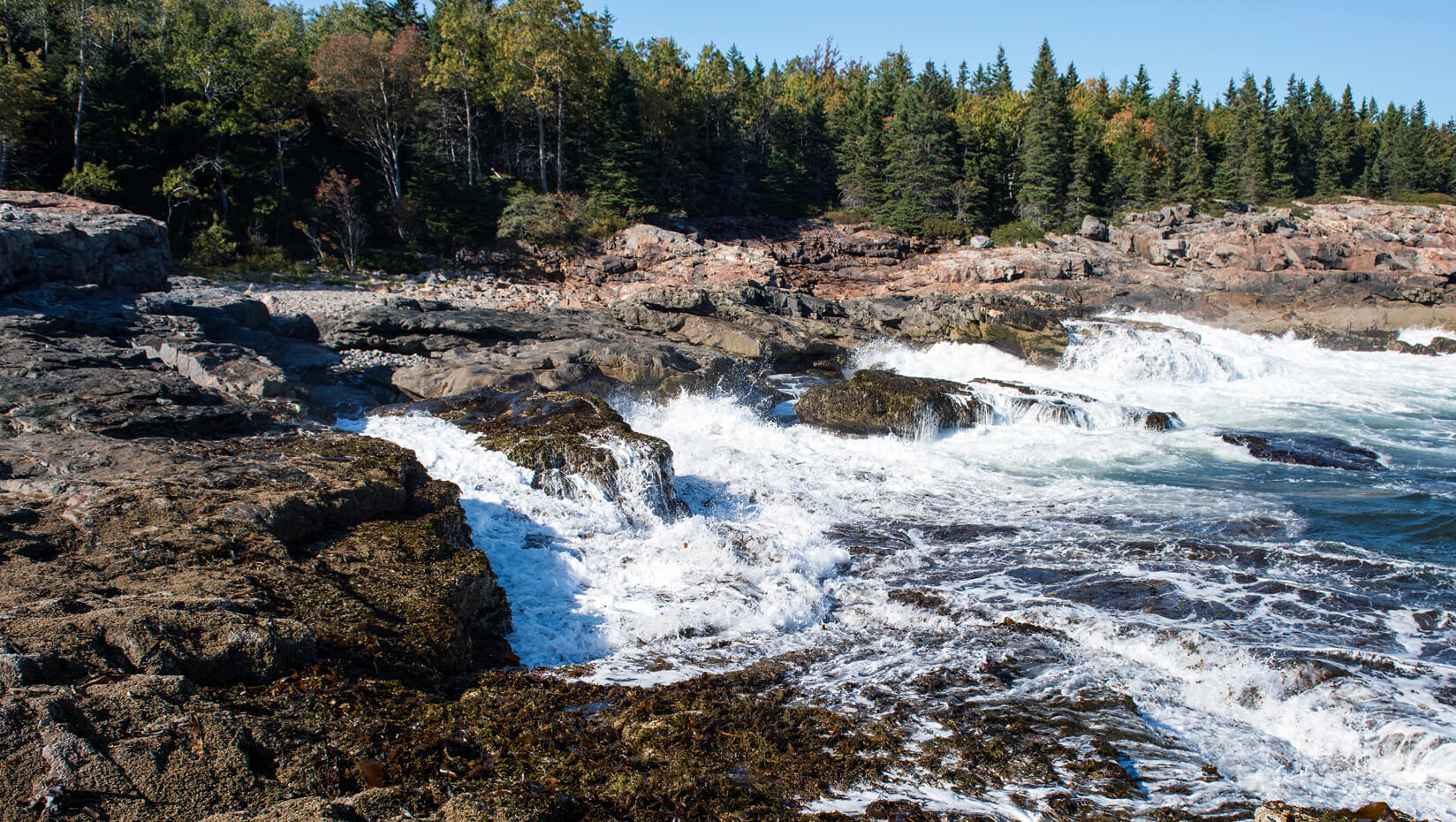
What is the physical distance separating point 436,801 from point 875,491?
8.72 m

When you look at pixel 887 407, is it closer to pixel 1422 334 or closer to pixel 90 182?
pixel 1422 334

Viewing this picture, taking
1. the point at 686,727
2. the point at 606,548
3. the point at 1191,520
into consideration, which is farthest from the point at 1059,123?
the point at 686,727

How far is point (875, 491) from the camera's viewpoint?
36.6 ft

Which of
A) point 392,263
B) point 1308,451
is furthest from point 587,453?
point 392,263

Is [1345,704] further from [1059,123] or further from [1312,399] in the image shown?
[1059,123]

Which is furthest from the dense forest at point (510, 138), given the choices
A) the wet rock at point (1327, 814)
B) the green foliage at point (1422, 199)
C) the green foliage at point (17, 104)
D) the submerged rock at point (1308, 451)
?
the wet rock at point (1327, 814)

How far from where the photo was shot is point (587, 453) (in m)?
9.79

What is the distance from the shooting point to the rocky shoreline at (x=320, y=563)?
3.17 meters

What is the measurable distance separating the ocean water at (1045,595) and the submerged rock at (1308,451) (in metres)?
0.26

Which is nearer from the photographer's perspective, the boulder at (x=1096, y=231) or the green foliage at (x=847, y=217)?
the boulder at (x=1096, y=231)

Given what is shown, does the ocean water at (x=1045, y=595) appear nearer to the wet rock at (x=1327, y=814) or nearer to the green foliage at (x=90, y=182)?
the wet rock at (x=1327, y=814)

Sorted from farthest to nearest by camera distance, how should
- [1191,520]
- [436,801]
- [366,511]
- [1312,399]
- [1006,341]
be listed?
[1006,341] → [1312,399] → [1191,520] → [366,511] → [436,801]

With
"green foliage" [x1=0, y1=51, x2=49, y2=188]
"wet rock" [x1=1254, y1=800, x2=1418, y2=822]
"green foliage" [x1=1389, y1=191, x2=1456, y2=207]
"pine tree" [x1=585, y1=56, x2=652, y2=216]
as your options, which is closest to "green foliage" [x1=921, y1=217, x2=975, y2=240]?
"pine tree" [x1=585, y1=56, x2=652, y2=216]

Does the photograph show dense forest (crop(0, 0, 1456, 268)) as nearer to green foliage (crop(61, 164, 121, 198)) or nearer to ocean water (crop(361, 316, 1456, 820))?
green foliage (crop(61, 164, 121, 198))
